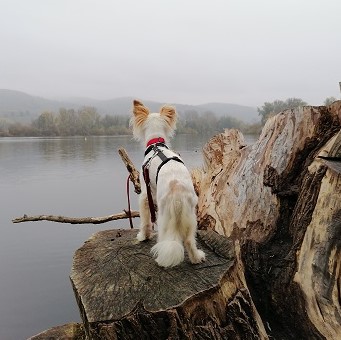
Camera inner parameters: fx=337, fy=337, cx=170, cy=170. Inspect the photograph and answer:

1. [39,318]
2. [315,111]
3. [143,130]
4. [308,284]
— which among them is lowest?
[39,318]

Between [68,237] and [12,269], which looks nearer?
[12,269]

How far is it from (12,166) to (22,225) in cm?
1839

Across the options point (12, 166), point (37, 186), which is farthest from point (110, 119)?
point (37, 186)

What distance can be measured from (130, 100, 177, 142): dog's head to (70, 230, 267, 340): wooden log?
1.83 metres

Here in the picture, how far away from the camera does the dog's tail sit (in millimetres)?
3615

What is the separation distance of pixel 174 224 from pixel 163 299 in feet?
2.95

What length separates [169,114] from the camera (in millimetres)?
5082

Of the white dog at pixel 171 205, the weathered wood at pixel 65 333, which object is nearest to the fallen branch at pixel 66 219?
the weathered wood at pixel 65 333

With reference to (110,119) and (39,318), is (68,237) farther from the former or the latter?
(110,119)

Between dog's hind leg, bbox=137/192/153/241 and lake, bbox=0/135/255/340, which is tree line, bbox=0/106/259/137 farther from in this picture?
dog's hind leg, bbox=137/192/153/241

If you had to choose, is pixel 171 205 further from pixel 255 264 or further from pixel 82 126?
pixel 82 126

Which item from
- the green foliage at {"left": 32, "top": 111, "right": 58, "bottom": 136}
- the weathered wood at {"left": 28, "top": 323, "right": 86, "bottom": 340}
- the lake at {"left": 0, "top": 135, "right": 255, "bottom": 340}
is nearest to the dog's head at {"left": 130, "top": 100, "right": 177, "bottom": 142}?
the lake at {"left": 0, "top": 135, "right": 255, "bottom": 340}

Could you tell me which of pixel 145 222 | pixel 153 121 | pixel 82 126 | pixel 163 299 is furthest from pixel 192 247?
pixel 82 126

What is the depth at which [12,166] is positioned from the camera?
31.8m
